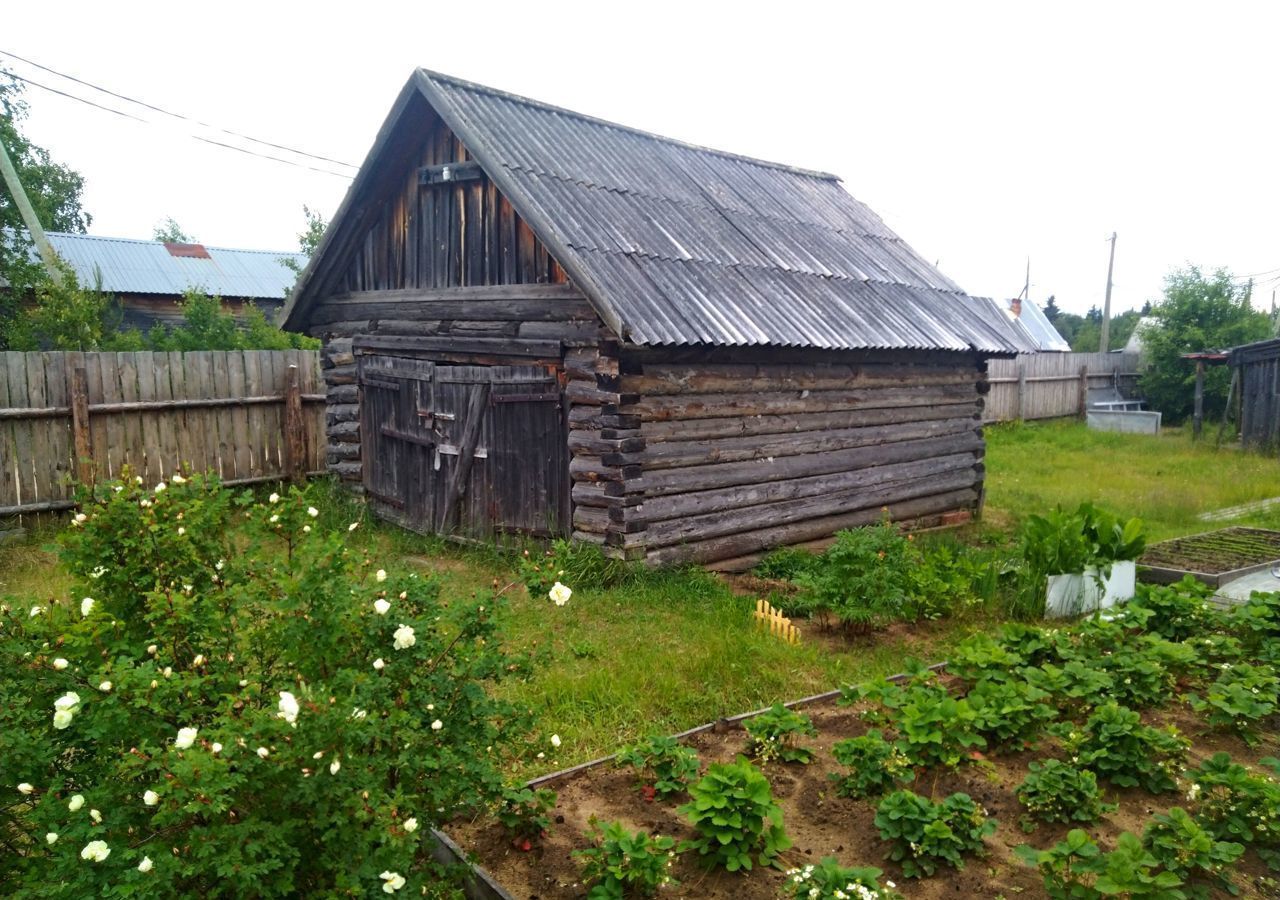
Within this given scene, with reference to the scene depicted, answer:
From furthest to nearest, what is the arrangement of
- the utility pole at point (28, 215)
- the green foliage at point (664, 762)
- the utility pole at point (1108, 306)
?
the utility pole at point (1108, 306), the utility pole at point (28, 215), the green foliage at point (664, 762)

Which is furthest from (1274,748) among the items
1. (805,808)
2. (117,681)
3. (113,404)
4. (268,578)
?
(113,404)

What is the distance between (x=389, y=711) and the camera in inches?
109

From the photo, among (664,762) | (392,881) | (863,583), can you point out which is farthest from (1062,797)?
(863,583)

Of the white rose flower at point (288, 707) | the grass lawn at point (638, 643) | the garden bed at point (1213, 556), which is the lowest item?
the grass lawn at point (638, 643)

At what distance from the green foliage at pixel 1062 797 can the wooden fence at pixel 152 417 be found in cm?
837

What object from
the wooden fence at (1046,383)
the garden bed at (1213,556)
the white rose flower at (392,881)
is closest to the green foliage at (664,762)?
the white rose flower at (392,881)

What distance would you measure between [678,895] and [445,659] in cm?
124

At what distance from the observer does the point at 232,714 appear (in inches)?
109

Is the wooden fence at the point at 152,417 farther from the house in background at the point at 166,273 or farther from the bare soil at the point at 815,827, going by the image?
the house in background at the point at 166,273

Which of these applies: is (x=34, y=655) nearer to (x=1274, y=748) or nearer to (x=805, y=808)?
(x=805, y=808)

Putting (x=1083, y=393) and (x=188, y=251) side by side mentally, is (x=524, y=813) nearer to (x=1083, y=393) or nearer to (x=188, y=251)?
(x=1083, y=393)

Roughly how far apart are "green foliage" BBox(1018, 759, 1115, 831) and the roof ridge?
26.2ft

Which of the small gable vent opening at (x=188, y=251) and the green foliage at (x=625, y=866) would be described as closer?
the green foliage at (x=625, y=866)

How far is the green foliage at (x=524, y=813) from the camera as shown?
3633 mm
